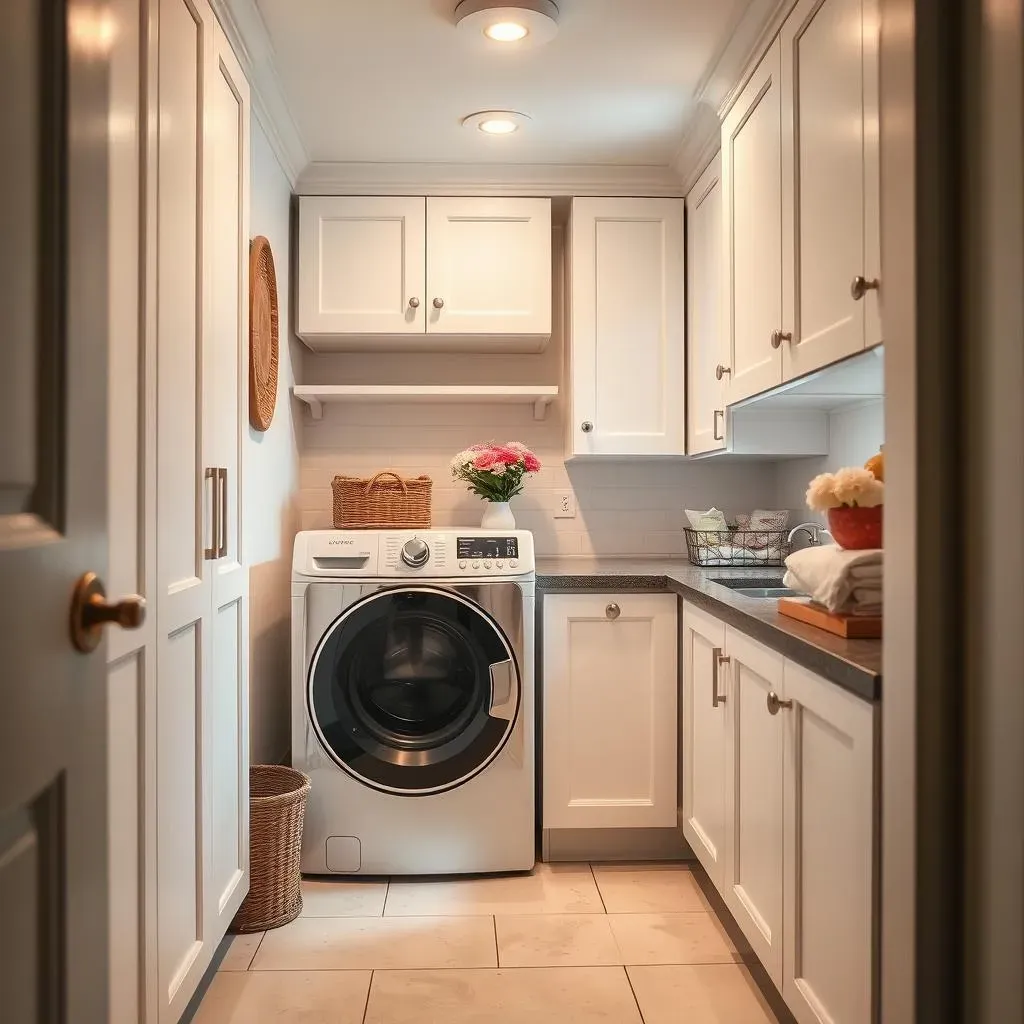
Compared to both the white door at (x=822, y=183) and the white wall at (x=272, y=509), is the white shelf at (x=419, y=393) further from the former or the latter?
the white door at (x=822, y=183)

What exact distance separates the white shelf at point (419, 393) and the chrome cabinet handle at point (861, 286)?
1.64 m

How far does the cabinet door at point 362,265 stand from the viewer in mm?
→ 3105

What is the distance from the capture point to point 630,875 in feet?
9.01

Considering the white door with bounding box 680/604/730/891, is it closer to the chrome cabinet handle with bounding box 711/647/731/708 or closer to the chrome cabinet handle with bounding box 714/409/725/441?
the chrome cabinet handle with bounding box 711/647/731/708

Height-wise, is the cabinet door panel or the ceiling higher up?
the ceiling

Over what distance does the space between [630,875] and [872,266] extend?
1948mm

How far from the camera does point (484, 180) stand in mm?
3145

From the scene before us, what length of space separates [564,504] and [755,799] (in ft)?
5.45

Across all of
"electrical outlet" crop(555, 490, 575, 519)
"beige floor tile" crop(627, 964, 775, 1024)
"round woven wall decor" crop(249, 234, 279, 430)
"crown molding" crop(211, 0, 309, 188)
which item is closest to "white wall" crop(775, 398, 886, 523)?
"electrical outlet" crop(555, 490, 575, 519)

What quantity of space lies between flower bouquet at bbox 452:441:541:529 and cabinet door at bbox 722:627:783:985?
1.07m

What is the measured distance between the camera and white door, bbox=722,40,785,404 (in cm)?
209

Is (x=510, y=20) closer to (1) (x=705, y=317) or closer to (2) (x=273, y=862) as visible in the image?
(1) (x=705, y=317)
